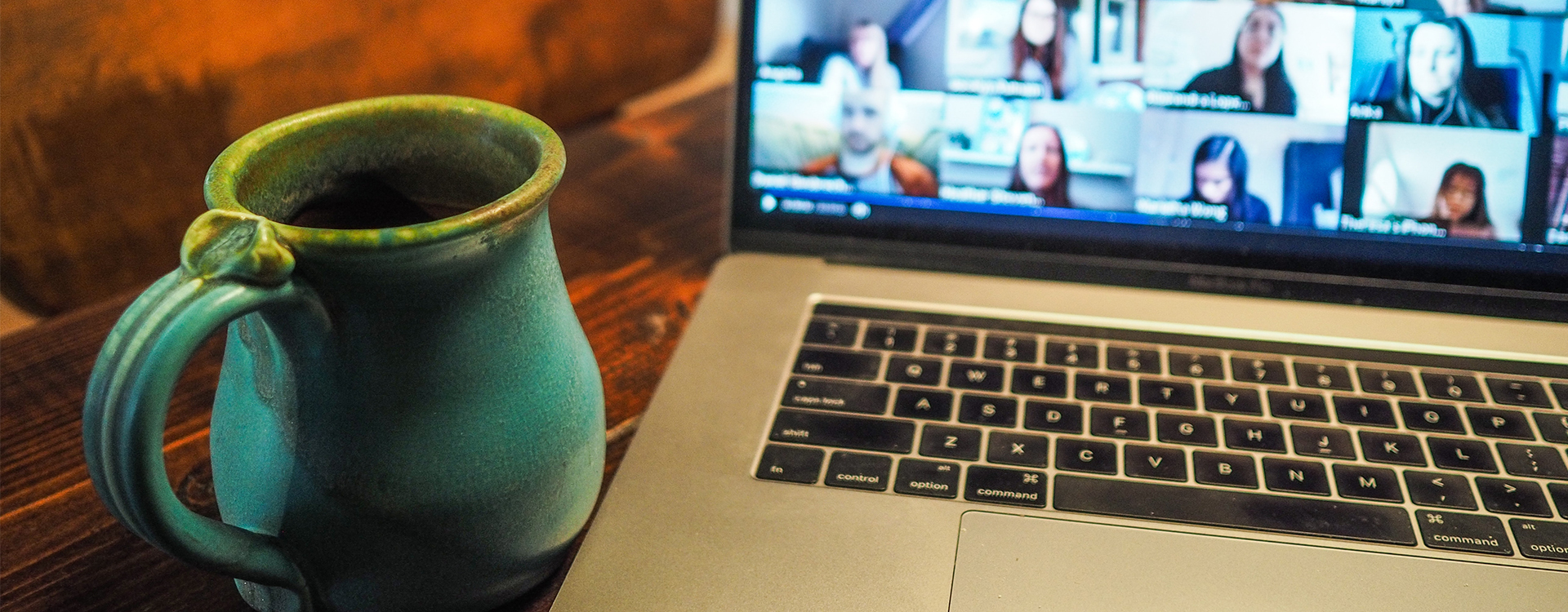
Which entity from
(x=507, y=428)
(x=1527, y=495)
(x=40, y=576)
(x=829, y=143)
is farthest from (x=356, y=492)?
(x=1527, y=495)

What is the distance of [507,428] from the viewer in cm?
30

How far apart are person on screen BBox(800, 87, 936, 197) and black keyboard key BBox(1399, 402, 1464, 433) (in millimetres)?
221

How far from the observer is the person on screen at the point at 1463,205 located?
0.47 m

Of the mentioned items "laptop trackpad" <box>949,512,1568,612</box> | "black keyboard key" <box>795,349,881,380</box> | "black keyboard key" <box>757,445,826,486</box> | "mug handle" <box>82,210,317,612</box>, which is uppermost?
"mug handle" <box>82,210,317,612</box>

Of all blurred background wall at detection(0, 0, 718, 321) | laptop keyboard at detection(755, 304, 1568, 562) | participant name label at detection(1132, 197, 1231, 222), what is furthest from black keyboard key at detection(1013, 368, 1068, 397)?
blurred background wall at detection(0, 0, 718, 321)

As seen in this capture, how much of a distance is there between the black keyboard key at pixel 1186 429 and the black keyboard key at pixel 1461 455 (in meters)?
0.08

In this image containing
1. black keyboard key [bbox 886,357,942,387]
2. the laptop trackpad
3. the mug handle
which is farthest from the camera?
black keyboard key [bbox 886,357,942,387]

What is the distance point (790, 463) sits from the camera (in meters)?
0.40

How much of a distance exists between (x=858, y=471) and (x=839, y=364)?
0.07m

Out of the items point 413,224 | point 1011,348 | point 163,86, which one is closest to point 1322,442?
point 1011,348

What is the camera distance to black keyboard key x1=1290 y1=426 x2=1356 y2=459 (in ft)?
1.32

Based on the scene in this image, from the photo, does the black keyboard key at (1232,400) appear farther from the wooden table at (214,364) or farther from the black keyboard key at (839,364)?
the wooden table at (214,364)

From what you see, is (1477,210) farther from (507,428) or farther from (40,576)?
(40,576)

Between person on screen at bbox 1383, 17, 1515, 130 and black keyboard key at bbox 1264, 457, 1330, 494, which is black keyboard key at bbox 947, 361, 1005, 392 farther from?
person on screen at bbox 1383, 17, 1515, 130
